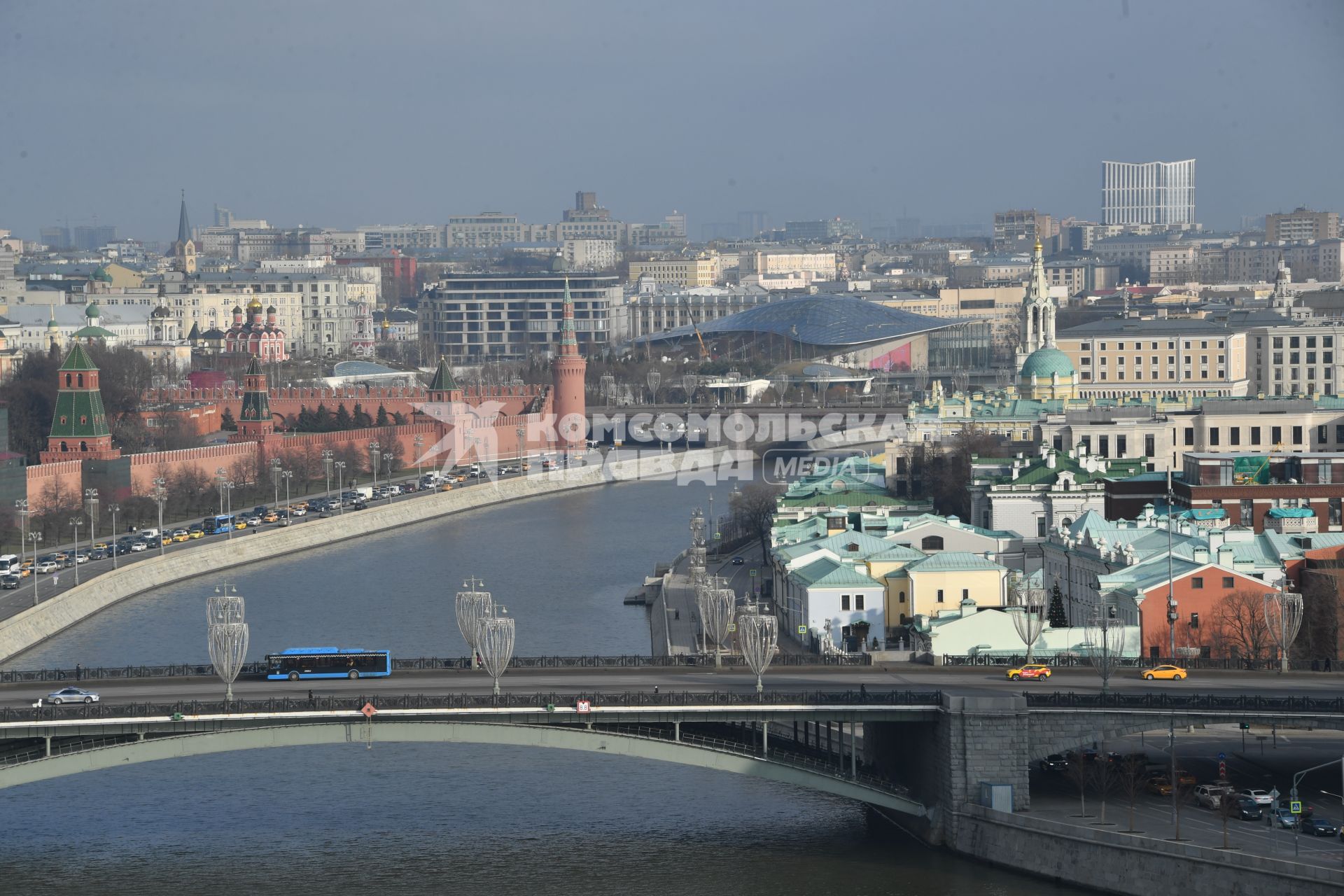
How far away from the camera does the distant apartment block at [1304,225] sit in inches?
4114

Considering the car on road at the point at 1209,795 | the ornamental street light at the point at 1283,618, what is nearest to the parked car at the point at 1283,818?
the car on road at the point at 1209,795

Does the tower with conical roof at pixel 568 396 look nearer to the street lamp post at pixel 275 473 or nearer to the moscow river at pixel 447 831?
the street lamp post at pixel 275 473

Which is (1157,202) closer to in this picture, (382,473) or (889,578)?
(382,473)

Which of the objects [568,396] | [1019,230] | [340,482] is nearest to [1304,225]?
[1019,230]

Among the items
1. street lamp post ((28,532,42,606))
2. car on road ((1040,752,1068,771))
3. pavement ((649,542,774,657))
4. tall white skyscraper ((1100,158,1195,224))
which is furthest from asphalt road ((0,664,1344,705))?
tall white skyscraper ((1100,158,1195,224))

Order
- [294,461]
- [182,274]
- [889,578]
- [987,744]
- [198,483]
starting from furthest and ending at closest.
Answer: [182,274] → [294,461] → [198,483] → [889,578] → [987,744]

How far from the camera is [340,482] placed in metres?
35.8

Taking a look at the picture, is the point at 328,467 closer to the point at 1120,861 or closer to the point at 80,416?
the point at 80,416

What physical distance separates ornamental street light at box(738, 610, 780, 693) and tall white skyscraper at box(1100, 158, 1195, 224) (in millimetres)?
123541

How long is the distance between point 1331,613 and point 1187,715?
13.7ft

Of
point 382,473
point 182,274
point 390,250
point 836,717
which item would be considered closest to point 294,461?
point 382,473

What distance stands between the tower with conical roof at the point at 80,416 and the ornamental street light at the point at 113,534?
77.8 inches

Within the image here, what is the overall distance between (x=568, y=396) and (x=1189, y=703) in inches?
1245

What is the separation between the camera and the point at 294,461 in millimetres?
37250
